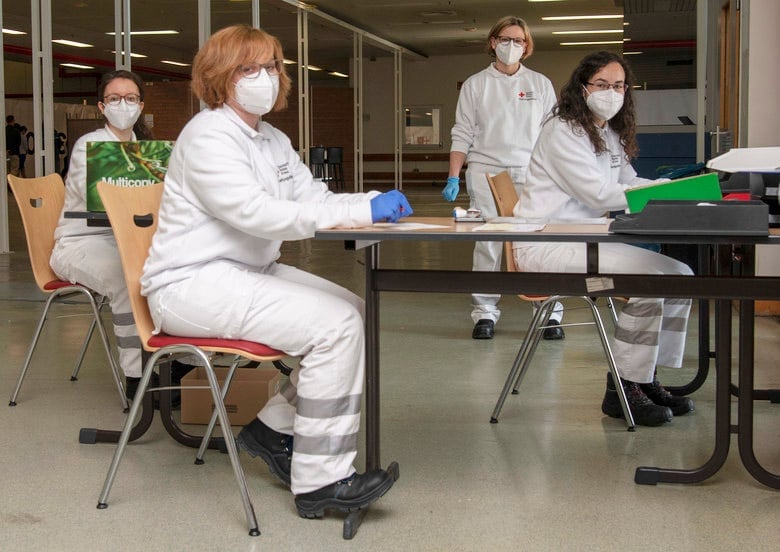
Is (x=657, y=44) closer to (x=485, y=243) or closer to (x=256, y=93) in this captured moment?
(x=485, y=243)

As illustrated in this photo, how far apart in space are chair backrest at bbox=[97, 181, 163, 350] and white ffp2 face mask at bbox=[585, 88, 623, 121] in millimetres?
1524

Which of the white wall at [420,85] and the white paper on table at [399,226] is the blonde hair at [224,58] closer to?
the white paper on table at [399,226]

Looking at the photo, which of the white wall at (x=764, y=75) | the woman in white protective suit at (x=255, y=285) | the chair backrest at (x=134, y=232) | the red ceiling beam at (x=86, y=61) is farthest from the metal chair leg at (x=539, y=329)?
the red ceiling beam at (x=86, y=61)

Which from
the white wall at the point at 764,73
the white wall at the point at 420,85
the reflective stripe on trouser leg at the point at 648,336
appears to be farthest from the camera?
the white wall at the point at 420,85

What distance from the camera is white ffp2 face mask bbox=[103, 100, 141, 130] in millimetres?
3863

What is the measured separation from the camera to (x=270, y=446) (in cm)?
254

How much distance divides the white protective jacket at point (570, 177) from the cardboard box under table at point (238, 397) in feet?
3.34

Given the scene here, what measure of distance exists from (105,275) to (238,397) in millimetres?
641

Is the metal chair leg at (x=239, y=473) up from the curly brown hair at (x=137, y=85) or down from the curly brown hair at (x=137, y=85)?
down

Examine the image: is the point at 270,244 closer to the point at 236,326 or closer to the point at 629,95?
Answer: the point at 236,326

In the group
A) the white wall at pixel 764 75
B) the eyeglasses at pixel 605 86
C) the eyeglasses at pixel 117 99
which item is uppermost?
the white wall at pixel 764 75

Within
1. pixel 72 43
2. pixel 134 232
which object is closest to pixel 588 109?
pixel 134 232

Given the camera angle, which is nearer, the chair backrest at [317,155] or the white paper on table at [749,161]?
the white paper on table at [749,161]

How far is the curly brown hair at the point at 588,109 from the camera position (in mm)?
3266
